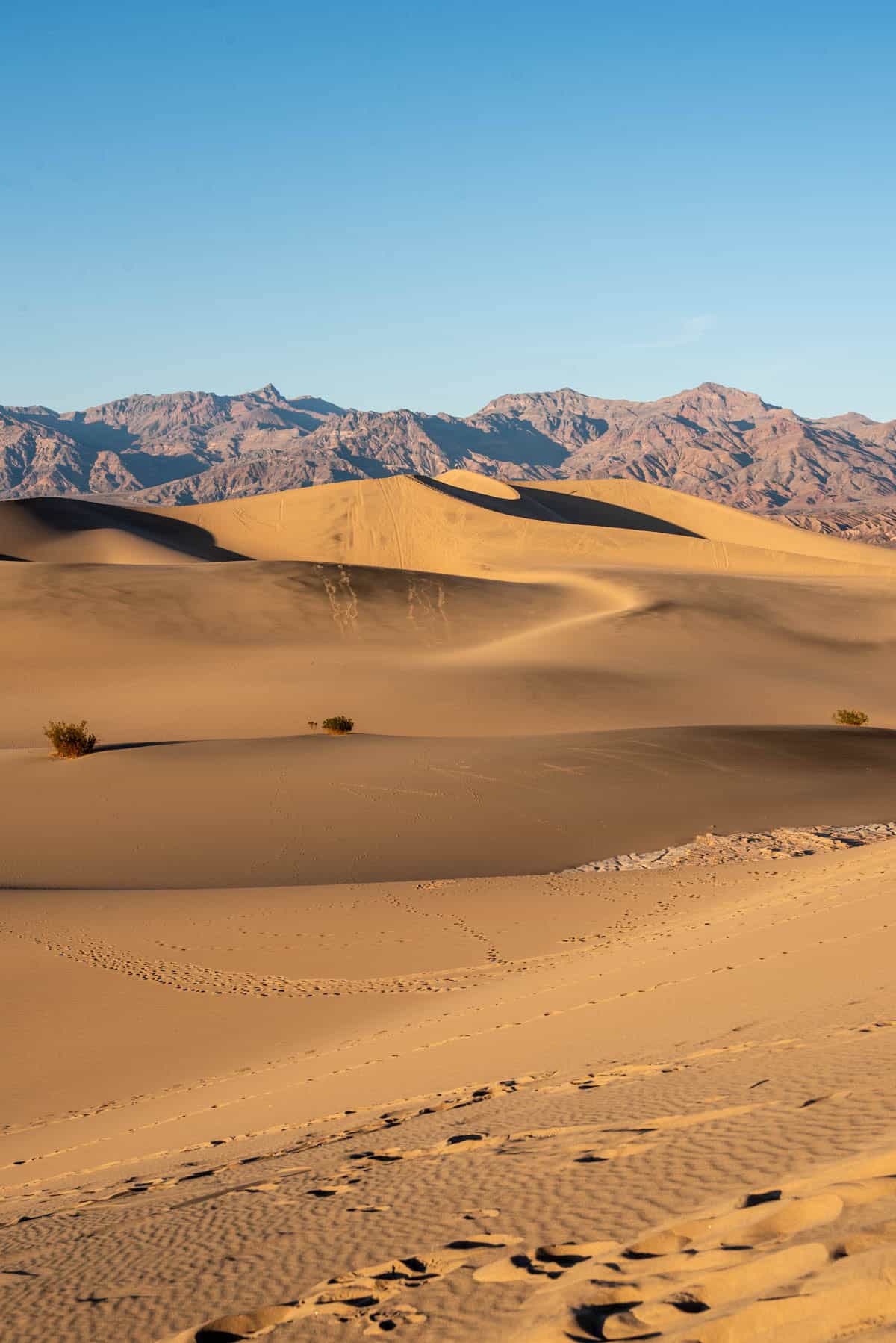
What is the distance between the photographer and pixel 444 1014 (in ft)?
29.3

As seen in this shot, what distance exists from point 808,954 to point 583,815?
8.02m

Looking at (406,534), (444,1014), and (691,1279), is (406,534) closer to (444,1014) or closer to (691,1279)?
(444,1014)

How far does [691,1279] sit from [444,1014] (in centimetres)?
594

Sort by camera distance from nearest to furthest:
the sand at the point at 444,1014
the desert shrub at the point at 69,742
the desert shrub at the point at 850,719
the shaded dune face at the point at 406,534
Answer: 1. the sand at the point at 444,1014
2. the desert shrub at the point at 69,742
3. the desert shrub at the point at 850,719
4. the shaded dune face at the point at 406,534

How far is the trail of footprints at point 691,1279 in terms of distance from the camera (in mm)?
2830

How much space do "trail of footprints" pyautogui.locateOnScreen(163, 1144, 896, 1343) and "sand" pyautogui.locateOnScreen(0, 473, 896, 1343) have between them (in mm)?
12

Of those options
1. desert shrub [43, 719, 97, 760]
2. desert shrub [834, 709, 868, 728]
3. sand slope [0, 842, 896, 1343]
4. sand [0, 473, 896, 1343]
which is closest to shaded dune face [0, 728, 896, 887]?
sand [0, 473, 896, 1343]

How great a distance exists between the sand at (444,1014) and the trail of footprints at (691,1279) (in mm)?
12

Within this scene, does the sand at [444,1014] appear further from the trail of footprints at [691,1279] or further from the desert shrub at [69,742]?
the desert shrub at [69,742]

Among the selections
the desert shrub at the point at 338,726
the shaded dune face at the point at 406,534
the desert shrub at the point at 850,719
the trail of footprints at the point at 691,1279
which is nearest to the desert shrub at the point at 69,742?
the desert shrub at the point at 338,726

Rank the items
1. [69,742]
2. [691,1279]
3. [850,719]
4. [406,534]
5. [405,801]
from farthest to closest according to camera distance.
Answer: [406,534] < [850,719] < [69,742] < [405,801] < [691,1279]

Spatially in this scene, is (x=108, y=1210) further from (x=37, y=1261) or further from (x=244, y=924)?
(x=244, y=924)

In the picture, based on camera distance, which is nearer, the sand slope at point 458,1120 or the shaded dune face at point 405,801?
the sand slope at point 458,1120

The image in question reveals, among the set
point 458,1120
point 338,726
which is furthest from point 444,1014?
point 338,726
